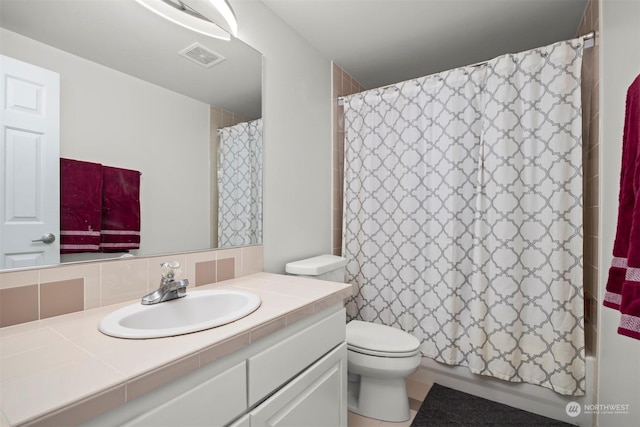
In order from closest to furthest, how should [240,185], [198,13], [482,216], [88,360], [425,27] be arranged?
[88,360]
[198,13]
[240,185]
[482,216]
[425,27]

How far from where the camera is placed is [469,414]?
167cm

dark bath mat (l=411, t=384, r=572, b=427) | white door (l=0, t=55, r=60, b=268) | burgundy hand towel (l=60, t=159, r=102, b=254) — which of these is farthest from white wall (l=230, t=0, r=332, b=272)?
dark bath mat (l=411, t=384, r=572, b=427)

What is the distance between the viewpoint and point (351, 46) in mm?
2076

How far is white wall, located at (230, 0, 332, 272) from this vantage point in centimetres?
166

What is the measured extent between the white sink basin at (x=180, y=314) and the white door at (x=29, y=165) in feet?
0.96

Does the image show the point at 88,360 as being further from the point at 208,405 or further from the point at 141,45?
the point at 141,45

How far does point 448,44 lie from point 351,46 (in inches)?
26.1

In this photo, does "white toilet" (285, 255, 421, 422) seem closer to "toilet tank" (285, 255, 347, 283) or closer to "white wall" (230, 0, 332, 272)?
"toilet tank" (285, 255, 347, 283)

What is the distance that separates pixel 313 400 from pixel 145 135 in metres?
1.19

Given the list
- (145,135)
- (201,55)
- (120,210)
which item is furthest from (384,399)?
(201,55)

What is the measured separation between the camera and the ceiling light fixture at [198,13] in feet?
3.83

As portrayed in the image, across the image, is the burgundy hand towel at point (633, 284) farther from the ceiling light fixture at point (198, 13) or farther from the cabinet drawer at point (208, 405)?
the ceiling light fixture at point (198, 13)

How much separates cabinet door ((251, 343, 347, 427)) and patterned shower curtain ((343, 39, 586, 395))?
0.87 meters

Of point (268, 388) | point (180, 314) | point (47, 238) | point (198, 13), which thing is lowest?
point (268, 388)
